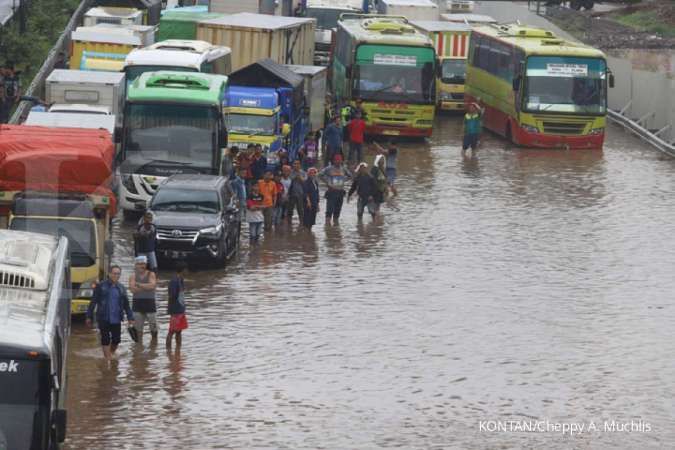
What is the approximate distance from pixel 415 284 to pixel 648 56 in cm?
4813

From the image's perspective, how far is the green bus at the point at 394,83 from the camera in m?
45.8

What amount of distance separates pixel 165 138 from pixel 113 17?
74.4ft

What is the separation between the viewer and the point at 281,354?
75.0ft

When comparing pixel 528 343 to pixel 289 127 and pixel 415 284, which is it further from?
pixel 289 127

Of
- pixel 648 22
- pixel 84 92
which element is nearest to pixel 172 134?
pixel 84 92

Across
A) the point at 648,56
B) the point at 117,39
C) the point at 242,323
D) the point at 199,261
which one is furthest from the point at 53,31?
the point at 242,323

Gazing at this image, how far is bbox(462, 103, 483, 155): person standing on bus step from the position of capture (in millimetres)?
43338

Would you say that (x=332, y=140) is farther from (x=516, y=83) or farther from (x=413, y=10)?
(x=413, y=10)

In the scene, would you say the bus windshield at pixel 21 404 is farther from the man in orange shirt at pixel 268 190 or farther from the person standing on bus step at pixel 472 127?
the person standing on bus step at pixel 472 127

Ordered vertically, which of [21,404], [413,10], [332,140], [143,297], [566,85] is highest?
[413,10]

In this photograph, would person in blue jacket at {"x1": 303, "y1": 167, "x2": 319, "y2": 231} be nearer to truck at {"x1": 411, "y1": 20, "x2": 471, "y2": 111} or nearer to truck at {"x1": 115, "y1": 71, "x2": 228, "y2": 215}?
truck at {"x1": 115, "y1": 71, "x2": 228, "y2": 215}

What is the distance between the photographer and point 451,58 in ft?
181

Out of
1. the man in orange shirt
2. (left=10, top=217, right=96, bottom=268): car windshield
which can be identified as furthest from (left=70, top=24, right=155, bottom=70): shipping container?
(left=10, top=217, right=96, bottom=268): car windshield

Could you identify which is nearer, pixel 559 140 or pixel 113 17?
pixel 559 140
